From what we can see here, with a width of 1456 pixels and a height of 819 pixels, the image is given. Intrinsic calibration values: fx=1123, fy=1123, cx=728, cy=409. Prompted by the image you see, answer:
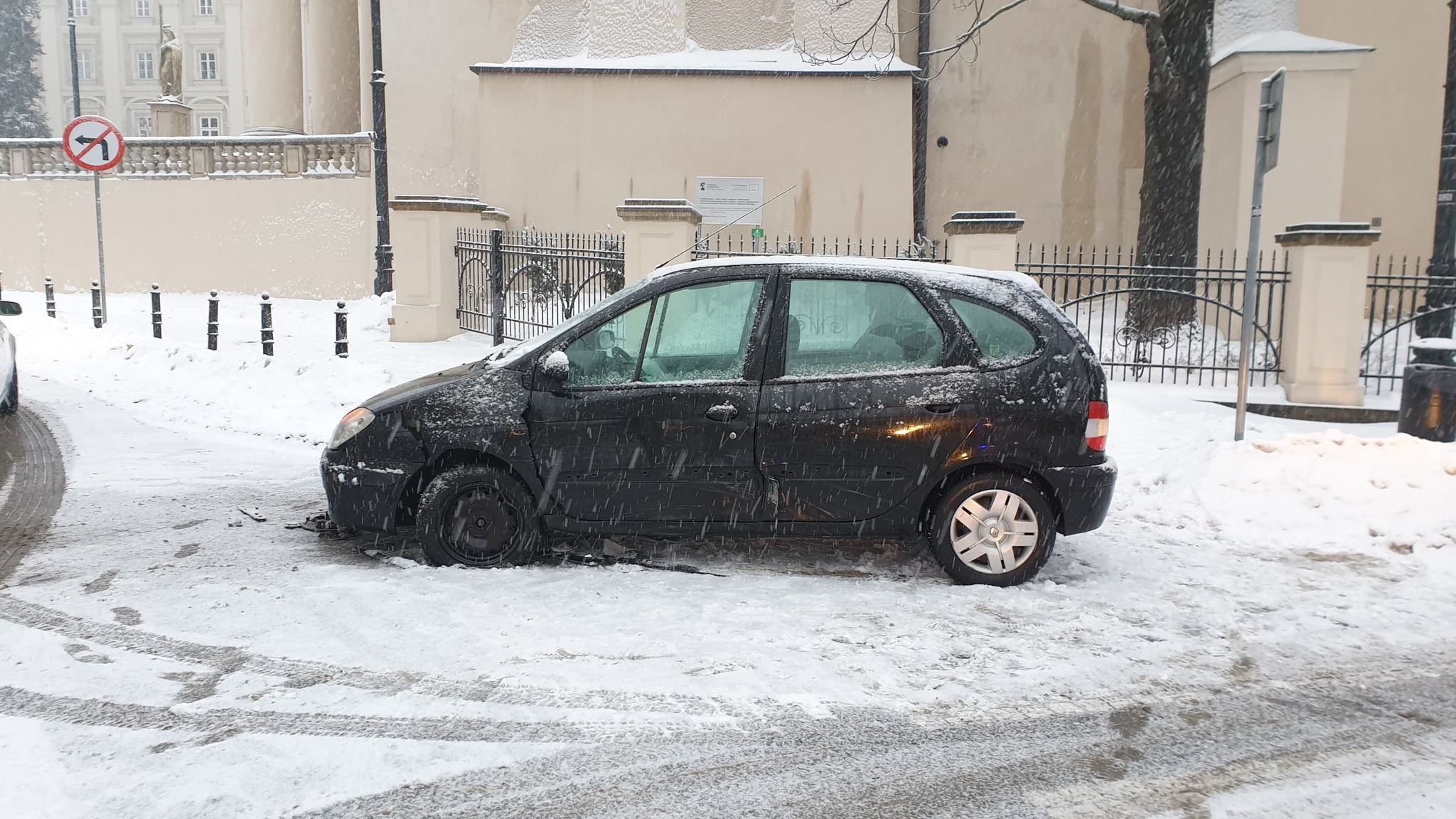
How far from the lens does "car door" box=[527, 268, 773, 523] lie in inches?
223

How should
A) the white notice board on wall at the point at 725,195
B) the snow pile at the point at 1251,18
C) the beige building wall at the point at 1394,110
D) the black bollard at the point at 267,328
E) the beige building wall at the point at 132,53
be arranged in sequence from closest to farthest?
1. the black bollard at the point at 267,328
2. the snow pile at the point at 1251,18
3. the beige building wall at the point at 1394,110
4. the white notice board on wall at the point at 725,195
5. the beige building wall at the point at 132,53

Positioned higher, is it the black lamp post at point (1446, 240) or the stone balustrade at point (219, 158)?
the stone balustrade at point (219, 158)

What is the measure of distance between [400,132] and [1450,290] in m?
19.6

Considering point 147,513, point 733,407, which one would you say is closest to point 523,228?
point 147,513

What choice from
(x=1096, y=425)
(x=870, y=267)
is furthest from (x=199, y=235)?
(x=1096, y=425)

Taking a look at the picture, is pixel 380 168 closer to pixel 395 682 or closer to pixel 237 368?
pixel 237 368

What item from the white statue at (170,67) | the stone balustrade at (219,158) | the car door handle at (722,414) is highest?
the white statue at (170,67)

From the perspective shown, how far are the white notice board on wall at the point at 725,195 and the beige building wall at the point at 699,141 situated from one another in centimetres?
16

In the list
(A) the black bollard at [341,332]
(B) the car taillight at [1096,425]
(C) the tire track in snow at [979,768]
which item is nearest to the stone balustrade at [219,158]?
(A) the black bollard at [341,332]

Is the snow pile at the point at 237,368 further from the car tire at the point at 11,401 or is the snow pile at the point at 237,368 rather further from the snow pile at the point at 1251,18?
the snow pile at the point at 1251,18

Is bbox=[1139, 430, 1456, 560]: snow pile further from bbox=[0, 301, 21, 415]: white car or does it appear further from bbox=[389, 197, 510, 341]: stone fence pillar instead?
bbox=[389, 197, 510, 341]: stone fence pillar

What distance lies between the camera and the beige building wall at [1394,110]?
781 inches

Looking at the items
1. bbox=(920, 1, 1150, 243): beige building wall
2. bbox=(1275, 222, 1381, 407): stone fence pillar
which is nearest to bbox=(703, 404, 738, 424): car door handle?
bbox=(1275, 222, 1381, 407): stone fence pillar

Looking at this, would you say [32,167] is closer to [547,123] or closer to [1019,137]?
[547,123]
